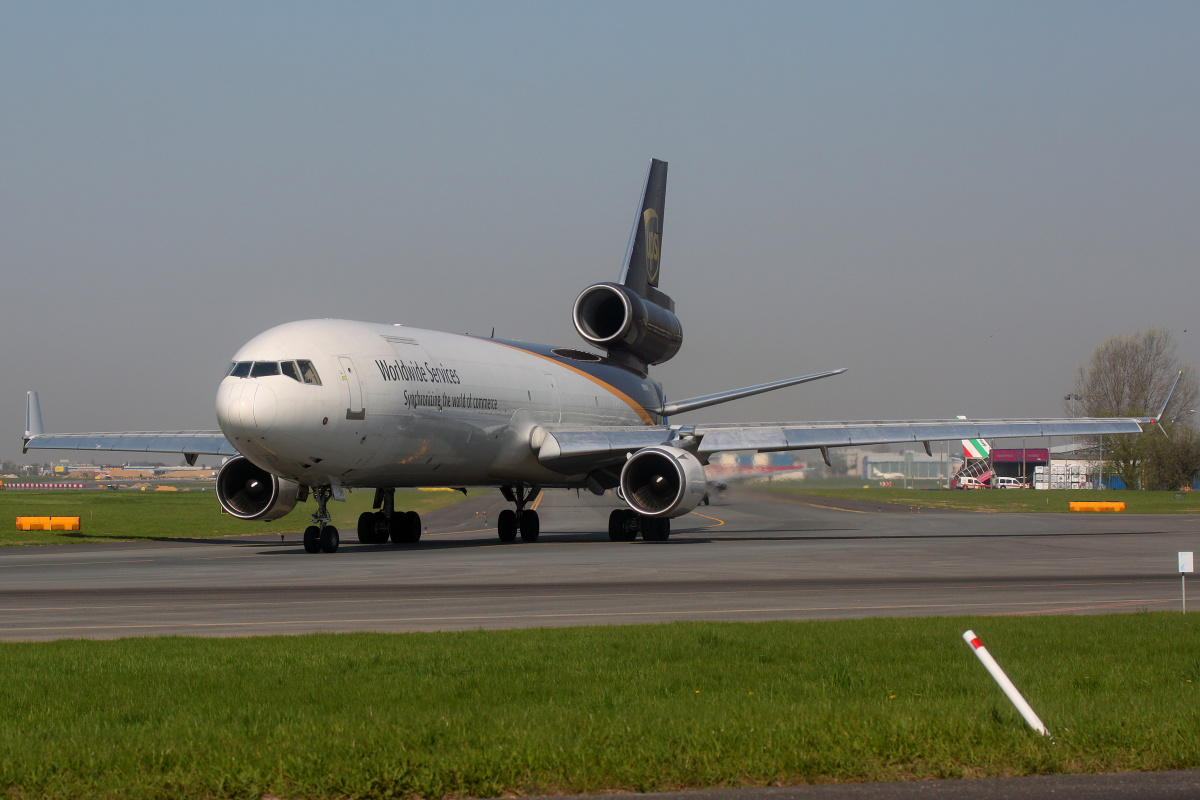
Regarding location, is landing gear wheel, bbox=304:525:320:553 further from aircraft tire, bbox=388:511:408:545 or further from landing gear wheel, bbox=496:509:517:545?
landing gear wheel, bbox=496:509:517:545

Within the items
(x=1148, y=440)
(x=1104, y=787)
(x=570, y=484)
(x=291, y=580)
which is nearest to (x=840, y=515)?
(x=570, y=484)

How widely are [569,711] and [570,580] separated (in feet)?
38.3

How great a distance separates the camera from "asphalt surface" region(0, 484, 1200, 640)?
563 inches

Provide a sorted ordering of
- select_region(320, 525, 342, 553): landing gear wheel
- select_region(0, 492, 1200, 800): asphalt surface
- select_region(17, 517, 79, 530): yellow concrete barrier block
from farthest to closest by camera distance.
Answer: select_region(17, 517, 79, 530): yellow concrete barrier block
select_region(320, 525, 342, 553): landing gear wheel
select_region(0, 492, 1200, 800): asphalt surface

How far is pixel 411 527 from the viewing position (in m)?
32.9

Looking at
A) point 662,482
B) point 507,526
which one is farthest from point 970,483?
point 662,482

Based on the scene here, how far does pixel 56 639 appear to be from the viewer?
12.1m

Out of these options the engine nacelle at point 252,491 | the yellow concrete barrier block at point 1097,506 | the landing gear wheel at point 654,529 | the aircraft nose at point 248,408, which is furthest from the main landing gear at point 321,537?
the yellow concrete barrier block at point 1097,506

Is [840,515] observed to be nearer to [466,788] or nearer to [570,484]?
[570,484]

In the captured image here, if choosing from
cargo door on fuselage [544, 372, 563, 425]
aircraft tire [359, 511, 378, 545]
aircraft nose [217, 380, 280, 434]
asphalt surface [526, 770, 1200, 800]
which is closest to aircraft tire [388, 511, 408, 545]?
aircraft tire [359, 511, 378, 545]

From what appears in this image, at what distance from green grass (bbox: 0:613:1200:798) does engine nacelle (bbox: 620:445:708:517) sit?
1902 cm

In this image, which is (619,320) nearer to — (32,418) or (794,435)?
(794,435)

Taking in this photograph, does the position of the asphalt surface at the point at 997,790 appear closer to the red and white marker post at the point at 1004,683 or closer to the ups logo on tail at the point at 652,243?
the red and white marker post at the point at 1004,683

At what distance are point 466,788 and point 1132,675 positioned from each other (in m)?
5.65
